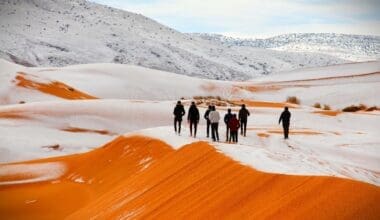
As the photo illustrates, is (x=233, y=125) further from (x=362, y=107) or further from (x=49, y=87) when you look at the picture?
(x=362, y=107)

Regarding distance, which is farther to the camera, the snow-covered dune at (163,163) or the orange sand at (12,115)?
the orange sand at (12,115)

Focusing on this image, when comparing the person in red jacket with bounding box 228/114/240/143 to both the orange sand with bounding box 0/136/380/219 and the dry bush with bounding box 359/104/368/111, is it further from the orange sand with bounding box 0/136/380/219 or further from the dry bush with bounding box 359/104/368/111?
the dry bush with bounding box 359/104/368/111

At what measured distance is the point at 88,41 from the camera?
148m

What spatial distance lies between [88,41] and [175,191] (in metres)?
138

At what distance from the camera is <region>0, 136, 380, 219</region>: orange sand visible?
980 centimetres

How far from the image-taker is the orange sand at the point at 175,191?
9797mm

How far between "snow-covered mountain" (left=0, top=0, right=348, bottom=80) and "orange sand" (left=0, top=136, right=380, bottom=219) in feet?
336

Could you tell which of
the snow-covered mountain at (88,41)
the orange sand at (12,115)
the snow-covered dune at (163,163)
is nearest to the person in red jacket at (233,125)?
the snow-covered dune at (163,163)

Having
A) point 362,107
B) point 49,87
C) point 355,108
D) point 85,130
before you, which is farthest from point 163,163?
point 362,107

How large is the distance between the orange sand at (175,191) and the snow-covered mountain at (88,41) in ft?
336

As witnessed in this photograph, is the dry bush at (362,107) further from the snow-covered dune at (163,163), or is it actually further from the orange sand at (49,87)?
the orange sand at (49,87)

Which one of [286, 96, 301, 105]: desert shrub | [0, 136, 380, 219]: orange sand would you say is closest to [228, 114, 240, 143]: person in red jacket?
[0, 136, 380, 219]: orange sand

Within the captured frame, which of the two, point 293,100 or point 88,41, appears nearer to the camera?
point 293,100

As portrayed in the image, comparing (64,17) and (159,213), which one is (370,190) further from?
(64,17)
